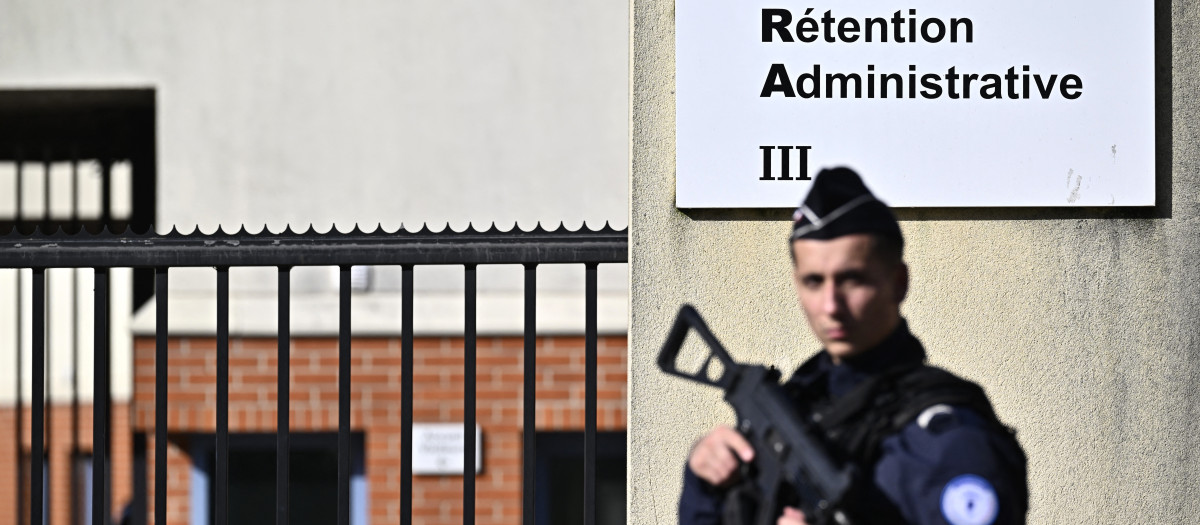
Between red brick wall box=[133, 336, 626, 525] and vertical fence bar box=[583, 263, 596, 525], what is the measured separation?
7.67ft

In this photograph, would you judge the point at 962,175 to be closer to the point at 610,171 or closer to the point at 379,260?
the point at 379,260

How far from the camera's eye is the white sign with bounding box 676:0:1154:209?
346 centimetres

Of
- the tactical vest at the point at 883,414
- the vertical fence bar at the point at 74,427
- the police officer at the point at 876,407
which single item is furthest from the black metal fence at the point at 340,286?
the vertical fence bar at the point at 74,427

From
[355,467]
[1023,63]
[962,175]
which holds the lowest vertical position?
[355,467]

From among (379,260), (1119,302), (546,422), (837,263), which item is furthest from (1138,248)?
(546,422)

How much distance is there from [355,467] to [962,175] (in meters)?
3.82

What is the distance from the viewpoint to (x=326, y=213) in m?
6.53

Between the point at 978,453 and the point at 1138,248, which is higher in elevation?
the point at 1138,248

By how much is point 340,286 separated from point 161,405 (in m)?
0.67

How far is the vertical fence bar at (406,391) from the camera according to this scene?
3.79 m

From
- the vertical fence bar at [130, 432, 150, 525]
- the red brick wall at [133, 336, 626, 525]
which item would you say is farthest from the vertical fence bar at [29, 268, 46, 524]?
the red brick wall at [133, 336, 626, 525]

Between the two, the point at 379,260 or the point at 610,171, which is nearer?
the point at 379,260

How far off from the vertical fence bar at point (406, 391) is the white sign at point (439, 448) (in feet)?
7.64

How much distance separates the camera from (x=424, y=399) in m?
6.25
